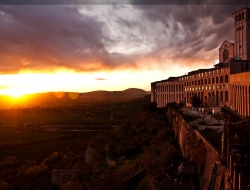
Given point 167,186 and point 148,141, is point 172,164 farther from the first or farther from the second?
point 148,141

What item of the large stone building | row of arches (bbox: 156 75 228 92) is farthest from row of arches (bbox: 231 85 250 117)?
row of arches (bbox: 156 75 228 92)

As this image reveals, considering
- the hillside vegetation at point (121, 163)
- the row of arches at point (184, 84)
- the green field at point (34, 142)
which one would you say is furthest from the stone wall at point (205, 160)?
the green field at point (34, 142)

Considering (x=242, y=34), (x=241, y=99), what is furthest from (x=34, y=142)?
(x=242, y=34)

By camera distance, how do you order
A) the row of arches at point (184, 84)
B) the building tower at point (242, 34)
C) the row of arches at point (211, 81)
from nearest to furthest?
the row of arches at point (211, 81)
the row of arches at point (184, 84)
the building tower at point (242, 34)

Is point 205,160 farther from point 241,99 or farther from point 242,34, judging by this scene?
point 242,34

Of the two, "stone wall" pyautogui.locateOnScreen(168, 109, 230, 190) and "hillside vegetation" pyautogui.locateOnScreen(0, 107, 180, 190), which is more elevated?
"stone wall" pyautogui.locateOnScreen(168, 109, 230, 190)

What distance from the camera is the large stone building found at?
119 feet

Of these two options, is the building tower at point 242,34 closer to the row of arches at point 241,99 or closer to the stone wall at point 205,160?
the row of arches at point 241,99

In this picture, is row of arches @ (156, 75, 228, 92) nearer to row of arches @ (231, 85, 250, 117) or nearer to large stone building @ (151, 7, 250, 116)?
large stone building @ (151, 7, 250, 116)

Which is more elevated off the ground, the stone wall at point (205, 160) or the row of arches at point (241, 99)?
the row of arches at point (241, 99)

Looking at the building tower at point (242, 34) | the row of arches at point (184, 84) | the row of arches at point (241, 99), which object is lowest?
the row of arches at point (241, 99)

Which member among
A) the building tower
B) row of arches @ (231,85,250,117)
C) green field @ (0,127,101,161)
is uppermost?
the building tower

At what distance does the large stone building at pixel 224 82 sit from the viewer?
119 ft

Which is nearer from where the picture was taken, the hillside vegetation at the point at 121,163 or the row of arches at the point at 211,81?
the hillside vegetation at the point at 121,163
